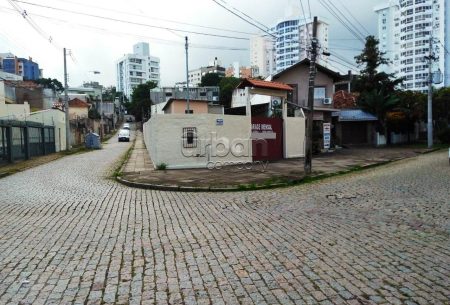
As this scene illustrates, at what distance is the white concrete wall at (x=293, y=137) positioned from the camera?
21.7m

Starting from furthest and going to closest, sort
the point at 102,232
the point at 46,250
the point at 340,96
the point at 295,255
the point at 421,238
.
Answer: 1. the point at 340,96
2. the point at 102,232
3. the point at 421,238
4. the point at 46,250
5. the point at 295,255

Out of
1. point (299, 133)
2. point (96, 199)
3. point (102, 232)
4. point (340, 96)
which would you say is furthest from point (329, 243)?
point (340, 96)

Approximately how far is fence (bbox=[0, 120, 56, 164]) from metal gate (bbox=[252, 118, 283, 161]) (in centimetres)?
1333

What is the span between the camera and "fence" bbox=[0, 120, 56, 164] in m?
20.2

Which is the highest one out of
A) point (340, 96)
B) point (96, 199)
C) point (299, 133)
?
point (340, 96)

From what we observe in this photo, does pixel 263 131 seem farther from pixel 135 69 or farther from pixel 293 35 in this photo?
pixel 135 69

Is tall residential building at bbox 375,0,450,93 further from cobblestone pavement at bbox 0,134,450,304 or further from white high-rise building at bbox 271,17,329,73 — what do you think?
cobblestone pavement at bbox 0,134,450,304

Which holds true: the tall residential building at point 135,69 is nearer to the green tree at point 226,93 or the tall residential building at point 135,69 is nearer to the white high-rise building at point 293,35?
the green tree at point 226,93

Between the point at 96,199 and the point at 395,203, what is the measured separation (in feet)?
24.6

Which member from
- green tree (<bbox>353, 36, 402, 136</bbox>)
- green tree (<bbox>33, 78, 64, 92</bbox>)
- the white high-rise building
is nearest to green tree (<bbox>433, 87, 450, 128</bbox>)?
green tree (<bbox>353, 36, 402, 136</bbox>)

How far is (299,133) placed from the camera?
22766 millimetres

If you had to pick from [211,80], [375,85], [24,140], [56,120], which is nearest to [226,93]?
[211,80]

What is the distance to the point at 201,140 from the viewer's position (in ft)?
57.2

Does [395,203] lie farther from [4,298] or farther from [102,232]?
[4,298]
